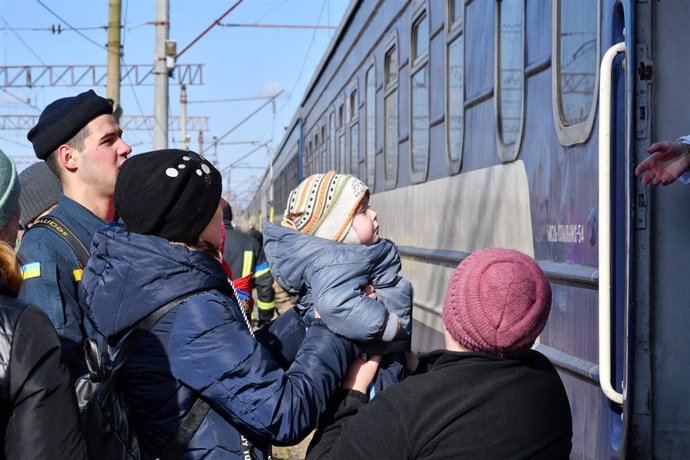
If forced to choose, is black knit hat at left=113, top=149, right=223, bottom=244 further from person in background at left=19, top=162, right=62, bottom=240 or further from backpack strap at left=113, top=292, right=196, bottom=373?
person in background at left=19, top=162, right=62, bottom=240

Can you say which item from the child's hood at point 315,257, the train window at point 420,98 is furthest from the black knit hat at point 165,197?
the train window at point 420,98

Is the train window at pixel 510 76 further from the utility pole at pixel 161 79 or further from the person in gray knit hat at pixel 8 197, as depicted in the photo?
the utility pole at pixel 161 79

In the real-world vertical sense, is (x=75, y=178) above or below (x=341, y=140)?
below

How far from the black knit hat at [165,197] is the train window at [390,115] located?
485 centimetres

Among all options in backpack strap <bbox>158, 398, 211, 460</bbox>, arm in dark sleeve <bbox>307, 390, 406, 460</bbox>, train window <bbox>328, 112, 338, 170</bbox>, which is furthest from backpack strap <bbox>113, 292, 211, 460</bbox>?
train window <bbox>328, 112, 338, 170</bbox>

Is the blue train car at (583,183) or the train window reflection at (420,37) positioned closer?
the blue train car at (583,183)

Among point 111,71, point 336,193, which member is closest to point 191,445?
point 336,193

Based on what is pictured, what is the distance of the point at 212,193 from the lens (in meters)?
2.52

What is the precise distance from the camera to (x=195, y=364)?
7.56 feet

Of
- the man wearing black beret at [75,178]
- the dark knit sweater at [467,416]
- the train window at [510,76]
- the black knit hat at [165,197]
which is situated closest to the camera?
the dark knit sweater at [467,416]

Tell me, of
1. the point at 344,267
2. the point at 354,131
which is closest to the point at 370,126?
the point at 354,131

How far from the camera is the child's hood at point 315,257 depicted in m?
2.66

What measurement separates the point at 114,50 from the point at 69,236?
12.4 m

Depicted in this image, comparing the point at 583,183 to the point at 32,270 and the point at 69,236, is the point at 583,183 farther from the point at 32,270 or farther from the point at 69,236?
the point at 32,270
